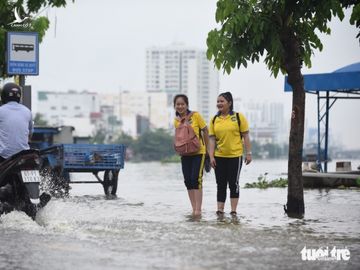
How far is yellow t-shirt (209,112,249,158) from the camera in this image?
12008 millimetres

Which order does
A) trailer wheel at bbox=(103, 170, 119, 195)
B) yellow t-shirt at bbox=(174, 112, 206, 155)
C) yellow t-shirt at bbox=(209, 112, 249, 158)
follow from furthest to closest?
trailer wheel at bbox=(103, 170, 119, 195) < yellow t-shirt at bbox=(174, 112, 206, 155) < yellow t-shirt at bbox=(209, 112, 249, 158)

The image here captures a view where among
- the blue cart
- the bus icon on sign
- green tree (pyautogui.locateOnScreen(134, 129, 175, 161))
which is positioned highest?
the bus icon on sign

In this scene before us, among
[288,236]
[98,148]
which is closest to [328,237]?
[288,236]

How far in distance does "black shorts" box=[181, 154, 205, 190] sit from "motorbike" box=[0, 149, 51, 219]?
8.55ft

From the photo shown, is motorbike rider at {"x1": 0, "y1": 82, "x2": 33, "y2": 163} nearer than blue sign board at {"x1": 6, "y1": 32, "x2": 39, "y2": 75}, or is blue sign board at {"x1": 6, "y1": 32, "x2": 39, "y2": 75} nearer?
motorbike rider at {"x1": 0, "y1": 82, "x2": 33, "y2": 163}

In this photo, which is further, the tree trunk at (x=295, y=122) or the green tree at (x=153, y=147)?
the green tree at (x=153, y=147)

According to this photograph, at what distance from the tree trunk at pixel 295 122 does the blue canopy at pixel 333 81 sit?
753 centimetres

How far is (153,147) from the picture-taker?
158750mm

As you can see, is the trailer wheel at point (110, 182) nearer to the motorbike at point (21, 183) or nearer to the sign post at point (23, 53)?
the sign post at point (23, 53)

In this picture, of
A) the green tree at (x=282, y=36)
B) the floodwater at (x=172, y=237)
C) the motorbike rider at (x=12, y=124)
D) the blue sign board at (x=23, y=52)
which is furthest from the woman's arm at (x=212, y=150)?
the blue sign board at (x=23, y=52)

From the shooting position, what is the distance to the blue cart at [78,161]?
17141 millimetres

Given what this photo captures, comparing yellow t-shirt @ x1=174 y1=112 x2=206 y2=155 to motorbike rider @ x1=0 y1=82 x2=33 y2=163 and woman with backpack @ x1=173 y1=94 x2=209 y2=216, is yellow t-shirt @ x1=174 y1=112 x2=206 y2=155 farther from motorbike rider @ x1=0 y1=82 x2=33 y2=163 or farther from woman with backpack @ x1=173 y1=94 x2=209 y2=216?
motorbike rider @ x1=0 y1=82 x2=33 y2=163

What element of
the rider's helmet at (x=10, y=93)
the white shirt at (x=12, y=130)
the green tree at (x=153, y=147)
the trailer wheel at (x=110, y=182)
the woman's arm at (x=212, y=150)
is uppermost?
the rider's helmet at (x=10, y=93)

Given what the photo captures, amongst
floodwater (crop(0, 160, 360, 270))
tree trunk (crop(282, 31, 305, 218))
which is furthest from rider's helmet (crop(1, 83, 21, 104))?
tree trunk (crop(282, 31, 305, 218))
